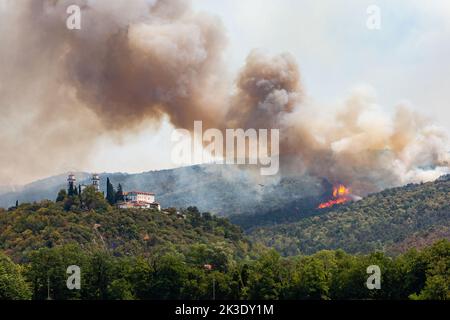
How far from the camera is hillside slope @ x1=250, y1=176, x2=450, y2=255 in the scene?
170 meters

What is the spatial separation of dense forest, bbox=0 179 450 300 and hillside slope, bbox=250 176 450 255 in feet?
1.55

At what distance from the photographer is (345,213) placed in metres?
192

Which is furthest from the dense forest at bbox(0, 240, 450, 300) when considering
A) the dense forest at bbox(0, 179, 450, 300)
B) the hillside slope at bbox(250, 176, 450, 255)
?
the hillside slope at bbox(250, 176, 450, 255)

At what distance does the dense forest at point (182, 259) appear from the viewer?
264ft

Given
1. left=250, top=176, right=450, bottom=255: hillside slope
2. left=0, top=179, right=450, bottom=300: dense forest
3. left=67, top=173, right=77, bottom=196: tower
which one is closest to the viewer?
left=0, top=179, right=450, bottom=300: dense forest

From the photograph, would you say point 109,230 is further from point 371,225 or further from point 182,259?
point 371,225

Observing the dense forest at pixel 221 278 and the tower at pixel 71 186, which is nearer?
the dense forest at pixel 221 278

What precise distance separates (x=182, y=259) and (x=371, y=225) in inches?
3435

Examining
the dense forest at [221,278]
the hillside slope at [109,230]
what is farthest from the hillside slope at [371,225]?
the dense forest at [221,278]

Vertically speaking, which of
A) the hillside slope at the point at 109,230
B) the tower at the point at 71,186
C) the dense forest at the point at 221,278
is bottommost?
the dense forest at the point at 221,278

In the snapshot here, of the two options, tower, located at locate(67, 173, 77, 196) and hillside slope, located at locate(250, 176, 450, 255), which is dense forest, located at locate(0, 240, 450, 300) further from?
hillside slope, located at locate(250, 176, 450, 255)

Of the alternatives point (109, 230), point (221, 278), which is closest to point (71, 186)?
point (109, 230)

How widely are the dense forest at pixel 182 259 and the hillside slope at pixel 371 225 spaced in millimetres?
472

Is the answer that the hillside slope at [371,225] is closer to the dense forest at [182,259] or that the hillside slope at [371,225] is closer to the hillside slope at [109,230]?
the dense forest at [182,259]
